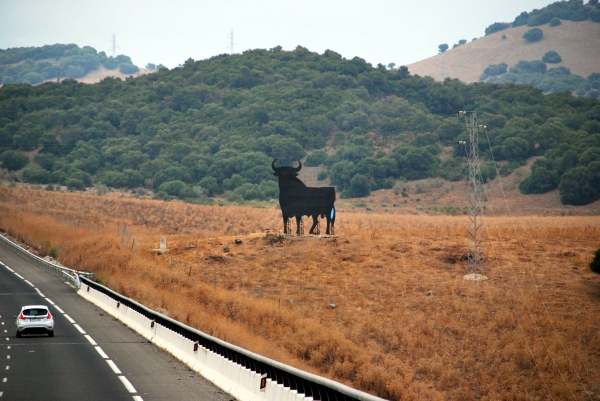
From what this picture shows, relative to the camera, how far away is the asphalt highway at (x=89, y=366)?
48.9 ft

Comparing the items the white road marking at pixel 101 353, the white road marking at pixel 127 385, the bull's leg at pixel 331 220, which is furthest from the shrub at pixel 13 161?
the white road marking at pixel 127 385

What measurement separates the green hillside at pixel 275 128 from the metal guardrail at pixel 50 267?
36.0m

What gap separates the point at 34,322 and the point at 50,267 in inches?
980

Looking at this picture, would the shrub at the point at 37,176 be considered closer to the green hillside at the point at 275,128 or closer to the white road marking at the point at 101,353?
the green hillside at the point at 275,128

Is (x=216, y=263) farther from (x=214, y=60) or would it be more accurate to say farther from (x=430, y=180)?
(x=214, y=60)

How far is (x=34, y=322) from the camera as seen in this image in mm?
23188

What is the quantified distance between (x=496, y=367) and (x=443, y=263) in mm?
14545

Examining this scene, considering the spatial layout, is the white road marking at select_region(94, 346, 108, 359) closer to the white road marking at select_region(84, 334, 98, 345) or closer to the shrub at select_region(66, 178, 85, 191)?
the white road marking at select_region(84, 334, 98, 345)

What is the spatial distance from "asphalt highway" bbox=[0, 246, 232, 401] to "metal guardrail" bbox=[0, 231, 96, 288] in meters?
9.38

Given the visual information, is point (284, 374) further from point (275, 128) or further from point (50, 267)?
point (275, 128)

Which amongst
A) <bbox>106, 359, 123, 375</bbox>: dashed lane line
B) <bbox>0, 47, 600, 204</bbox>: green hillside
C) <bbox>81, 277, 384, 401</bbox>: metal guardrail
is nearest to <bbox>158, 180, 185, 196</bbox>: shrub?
<bbox>0, 47, 600, 204</bbox>: green hillside

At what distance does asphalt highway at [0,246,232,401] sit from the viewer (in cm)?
1491

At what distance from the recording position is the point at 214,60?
154375 millimetres

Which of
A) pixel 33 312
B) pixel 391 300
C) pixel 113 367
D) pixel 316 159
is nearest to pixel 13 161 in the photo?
pixel 316 159
